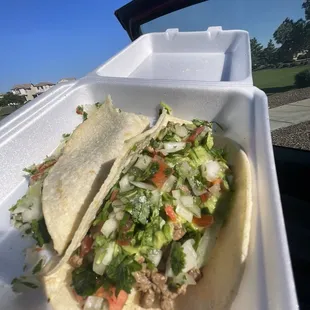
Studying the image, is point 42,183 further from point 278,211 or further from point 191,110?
point 278,211

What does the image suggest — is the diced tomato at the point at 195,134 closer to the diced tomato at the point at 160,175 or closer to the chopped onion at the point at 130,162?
the diced tomato at the point at 160,175

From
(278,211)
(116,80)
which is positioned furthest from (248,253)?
(116,80)

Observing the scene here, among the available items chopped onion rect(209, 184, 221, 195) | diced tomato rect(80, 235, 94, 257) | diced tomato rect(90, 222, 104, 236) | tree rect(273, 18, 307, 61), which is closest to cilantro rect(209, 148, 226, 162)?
chopped onion rect(209, 184, 221, 195)

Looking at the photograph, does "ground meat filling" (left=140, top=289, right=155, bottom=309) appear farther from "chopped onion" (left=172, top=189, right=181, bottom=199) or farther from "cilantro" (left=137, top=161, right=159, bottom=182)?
"cilantro" (left=137, top=161, right=159, bottom=182)

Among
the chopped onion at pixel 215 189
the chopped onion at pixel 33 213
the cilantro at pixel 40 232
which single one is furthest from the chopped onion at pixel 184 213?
the chopped onion at pixel 33 213

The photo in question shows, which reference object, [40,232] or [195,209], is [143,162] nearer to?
[195,209]

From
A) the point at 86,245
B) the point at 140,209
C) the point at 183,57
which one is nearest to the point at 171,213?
the point at 140,209
